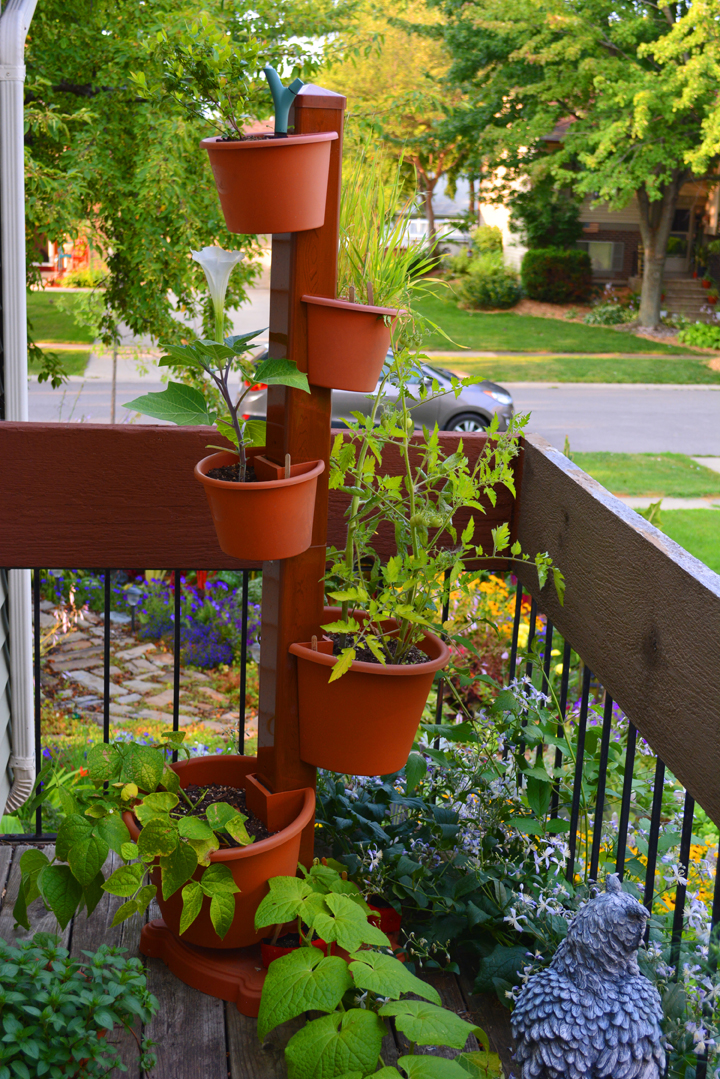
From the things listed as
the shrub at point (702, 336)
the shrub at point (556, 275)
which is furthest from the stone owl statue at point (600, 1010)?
the shrub at point (556, 275)

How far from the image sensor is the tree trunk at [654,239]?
1841cm

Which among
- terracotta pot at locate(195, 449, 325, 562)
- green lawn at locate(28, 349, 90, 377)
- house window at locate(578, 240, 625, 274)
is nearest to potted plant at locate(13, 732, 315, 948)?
terracotta pot at locate(195, 449, 325, 562)

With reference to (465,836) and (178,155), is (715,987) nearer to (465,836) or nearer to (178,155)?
(465,836)

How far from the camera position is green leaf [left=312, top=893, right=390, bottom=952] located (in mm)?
1271

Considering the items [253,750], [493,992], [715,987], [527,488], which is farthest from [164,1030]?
[253,750]

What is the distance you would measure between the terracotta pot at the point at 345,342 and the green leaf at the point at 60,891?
81cm

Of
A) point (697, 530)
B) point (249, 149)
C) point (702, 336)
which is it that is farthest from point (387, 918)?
point (702, 336)

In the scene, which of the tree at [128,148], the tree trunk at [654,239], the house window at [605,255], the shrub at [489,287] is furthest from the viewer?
the house window at [605,255]

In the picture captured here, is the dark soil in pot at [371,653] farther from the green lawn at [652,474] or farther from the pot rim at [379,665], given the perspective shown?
the green lawn at [652,474]

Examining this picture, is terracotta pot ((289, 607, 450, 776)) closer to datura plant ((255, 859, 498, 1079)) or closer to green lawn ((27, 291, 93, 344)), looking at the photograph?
datura plant ((255, 859, 498, 1079))

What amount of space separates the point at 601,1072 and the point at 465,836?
20.3 inches

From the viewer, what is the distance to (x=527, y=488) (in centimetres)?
175

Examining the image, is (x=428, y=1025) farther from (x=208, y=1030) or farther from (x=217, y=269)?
(x=217, y=269)

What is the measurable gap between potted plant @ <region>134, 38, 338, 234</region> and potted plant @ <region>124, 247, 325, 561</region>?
0.08m
